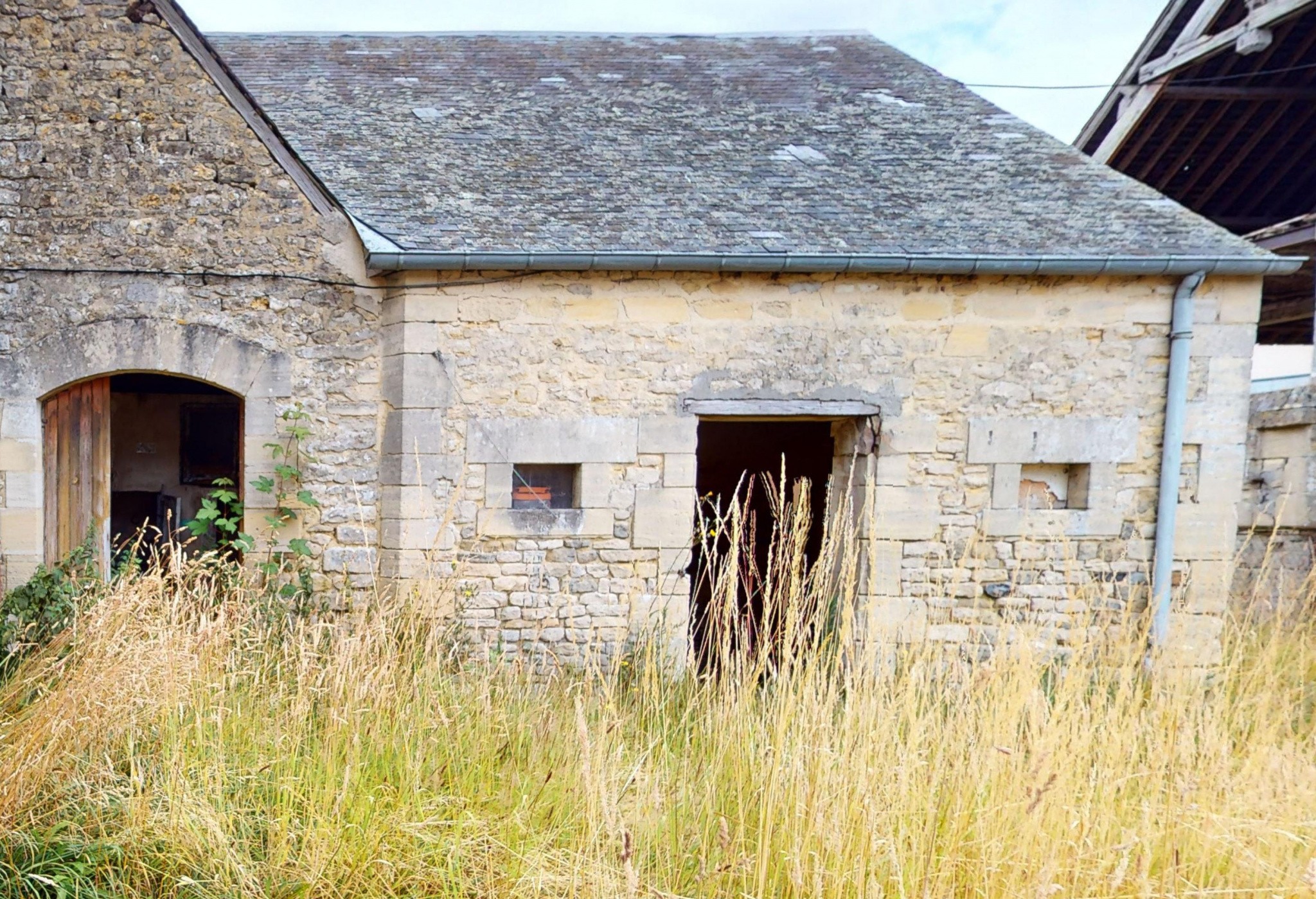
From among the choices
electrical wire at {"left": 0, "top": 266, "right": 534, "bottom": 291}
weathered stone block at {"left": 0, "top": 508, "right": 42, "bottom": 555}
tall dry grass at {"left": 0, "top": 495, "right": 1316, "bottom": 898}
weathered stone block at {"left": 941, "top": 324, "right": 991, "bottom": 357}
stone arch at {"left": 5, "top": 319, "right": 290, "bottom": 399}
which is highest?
electrical wire at {"left": 0, "top": 266, "right": 534, "bottom": 291}

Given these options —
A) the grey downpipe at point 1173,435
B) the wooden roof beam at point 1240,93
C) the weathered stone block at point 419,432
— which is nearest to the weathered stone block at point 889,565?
the grey downpipe at point 1173,435

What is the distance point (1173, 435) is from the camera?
20.4 feet

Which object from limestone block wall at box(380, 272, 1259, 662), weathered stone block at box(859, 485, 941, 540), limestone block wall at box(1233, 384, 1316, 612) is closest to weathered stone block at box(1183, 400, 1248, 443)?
limestone block wall at box(380, 272, 1259, 662)

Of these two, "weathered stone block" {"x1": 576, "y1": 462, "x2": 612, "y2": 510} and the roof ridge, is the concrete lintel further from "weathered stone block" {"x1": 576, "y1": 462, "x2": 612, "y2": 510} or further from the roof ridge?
the roof ridge

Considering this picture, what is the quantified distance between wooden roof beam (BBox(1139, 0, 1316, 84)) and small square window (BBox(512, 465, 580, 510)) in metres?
7.75

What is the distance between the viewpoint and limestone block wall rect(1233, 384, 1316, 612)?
7.72 metres

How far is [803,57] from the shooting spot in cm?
912

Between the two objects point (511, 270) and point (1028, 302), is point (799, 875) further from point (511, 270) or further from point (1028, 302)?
point (1028, 302)

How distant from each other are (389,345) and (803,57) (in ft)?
18.6

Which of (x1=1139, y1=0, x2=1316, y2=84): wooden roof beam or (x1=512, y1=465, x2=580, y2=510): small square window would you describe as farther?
(x1=1139, y1=0, x2=1316, y2=84): wooden roof beam

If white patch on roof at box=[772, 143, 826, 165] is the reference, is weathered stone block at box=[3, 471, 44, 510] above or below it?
below

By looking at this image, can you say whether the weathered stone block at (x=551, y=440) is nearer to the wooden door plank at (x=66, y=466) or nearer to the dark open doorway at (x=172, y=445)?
the wooden door plank at (x=66, y=466)

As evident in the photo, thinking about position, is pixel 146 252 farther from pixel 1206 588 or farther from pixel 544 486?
pixel 1206 588

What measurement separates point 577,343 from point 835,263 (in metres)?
1.77
